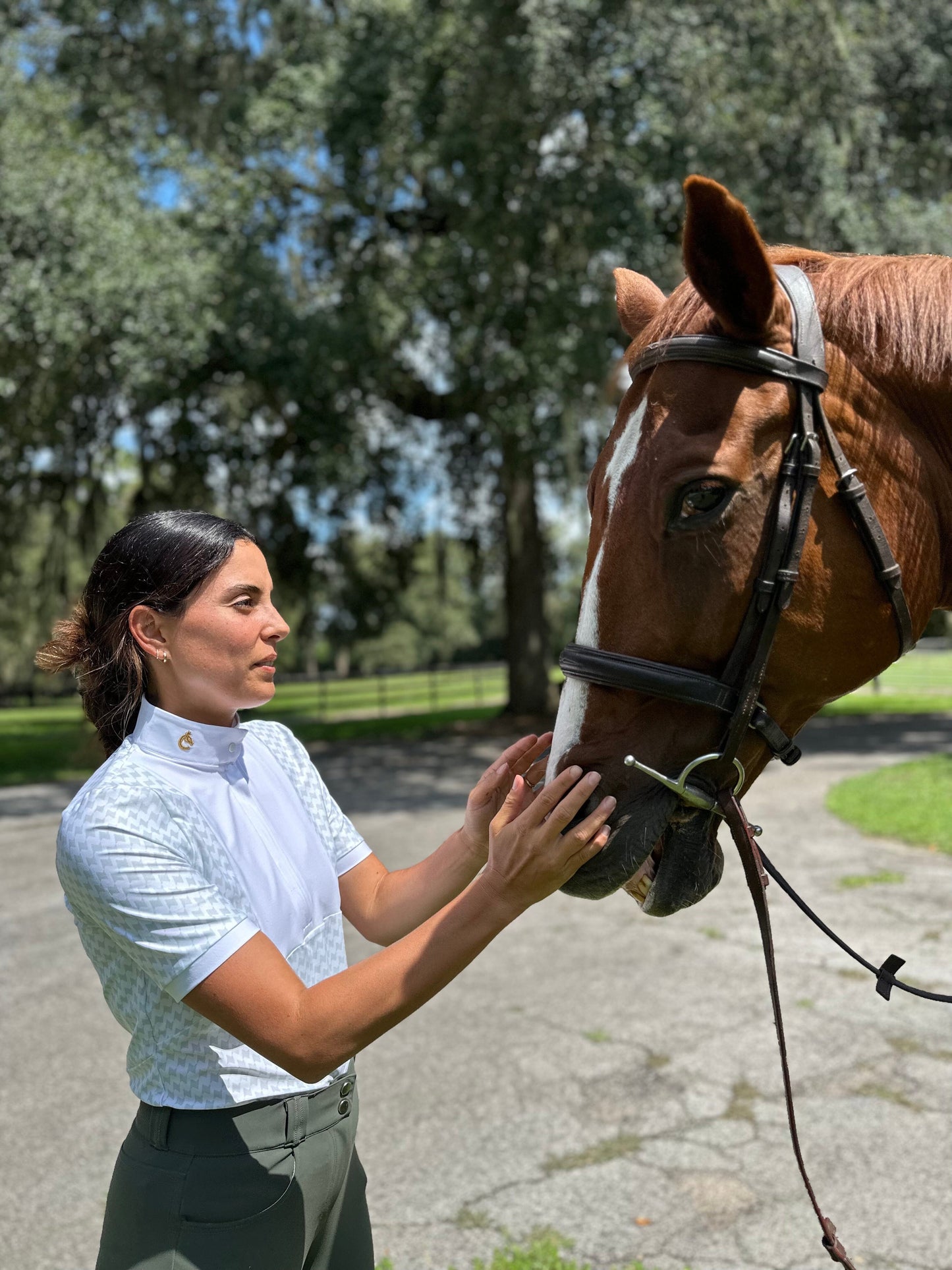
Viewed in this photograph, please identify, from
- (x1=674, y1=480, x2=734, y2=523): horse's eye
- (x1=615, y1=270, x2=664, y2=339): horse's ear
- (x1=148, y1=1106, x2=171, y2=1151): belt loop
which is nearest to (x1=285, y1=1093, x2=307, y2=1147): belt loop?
(x1=148, y1=1106, x2=171, y2=1151): belt loop

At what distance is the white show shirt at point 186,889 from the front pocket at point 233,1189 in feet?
0.28

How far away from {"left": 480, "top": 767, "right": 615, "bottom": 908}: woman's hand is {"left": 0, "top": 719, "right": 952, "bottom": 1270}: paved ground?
1923 mm

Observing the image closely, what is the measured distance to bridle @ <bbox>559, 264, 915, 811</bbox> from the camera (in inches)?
56.5

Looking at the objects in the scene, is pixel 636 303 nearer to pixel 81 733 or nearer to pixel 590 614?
pixel 590 614

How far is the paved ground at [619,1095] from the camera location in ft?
9.46

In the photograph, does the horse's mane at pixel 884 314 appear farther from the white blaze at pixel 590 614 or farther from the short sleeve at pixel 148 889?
the short sleeve at pixel 148 889

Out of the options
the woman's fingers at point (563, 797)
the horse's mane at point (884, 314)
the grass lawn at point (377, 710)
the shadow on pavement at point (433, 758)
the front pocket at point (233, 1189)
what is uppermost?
the horse's mane at point (884, 314)

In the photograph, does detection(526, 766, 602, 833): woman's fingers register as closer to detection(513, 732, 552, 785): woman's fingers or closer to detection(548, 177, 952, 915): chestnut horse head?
detection(548, 177, 952, 915): chestnut horse head

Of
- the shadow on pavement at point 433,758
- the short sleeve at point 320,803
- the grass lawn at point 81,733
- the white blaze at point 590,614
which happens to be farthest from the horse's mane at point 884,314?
the grass lawn at point 81,733

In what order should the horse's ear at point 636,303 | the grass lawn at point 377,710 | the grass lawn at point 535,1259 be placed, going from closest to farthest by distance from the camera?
the horse's ear at point 636,303
the grass lawn at point 535,1259
the grass lawn at point 377,710

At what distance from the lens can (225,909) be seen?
1462mm

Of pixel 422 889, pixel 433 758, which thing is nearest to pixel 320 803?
pixel 422 889

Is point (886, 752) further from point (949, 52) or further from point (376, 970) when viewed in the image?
point (376, 970)

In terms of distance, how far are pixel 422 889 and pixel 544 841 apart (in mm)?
662
